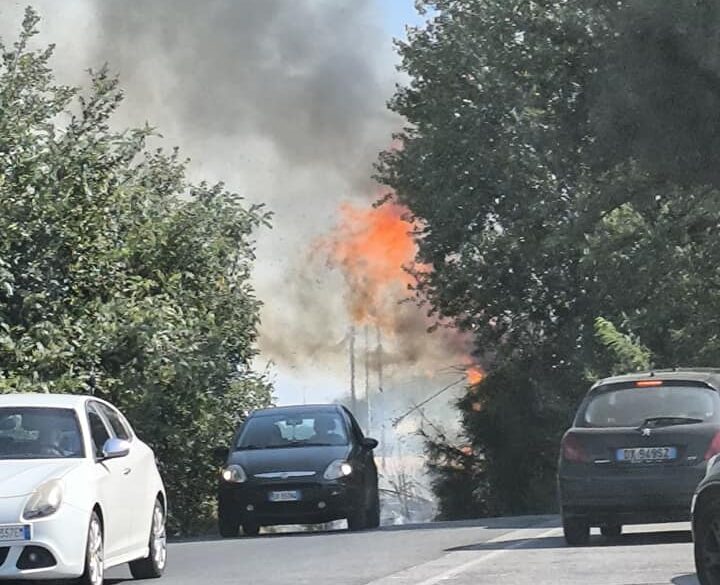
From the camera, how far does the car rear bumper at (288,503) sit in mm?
23938

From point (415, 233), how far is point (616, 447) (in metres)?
36.4

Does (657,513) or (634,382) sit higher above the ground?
(634,382)

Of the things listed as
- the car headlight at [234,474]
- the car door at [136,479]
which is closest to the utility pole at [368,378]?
the car headlight at [234,474]

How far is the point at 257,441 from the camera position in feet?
82.8

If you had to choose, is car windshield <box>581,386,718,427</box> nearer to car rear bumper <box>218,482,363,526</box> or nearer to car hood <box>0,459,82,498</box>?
car rear bumper <box>218,482,363,526</box>

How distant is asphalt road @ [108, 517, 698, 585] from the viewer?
14.7 metres

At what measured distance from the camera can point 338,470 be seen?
24.2m

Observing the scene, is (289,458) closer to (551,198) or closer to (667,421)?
(667,421)

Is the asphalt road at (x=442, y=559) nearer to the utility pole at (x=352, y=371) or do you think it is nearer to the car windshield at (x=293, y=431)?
the car windshield at (x=293, y=431)

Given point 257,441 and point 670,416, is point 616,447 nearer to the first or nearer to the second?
point 670,416

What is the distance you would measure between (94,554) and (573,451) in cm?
615

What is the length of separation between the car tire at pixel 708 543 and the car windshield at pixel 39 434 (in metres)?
4.78

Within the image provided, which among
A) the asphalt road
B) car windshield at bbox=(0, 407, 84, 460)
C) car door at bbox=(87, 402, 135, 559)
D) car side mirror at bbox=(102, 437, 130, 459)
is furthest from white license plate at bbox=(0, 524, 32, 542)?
the asphalt road

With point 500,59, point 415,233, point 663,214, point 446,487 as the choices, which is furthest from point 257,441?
point 446,487
